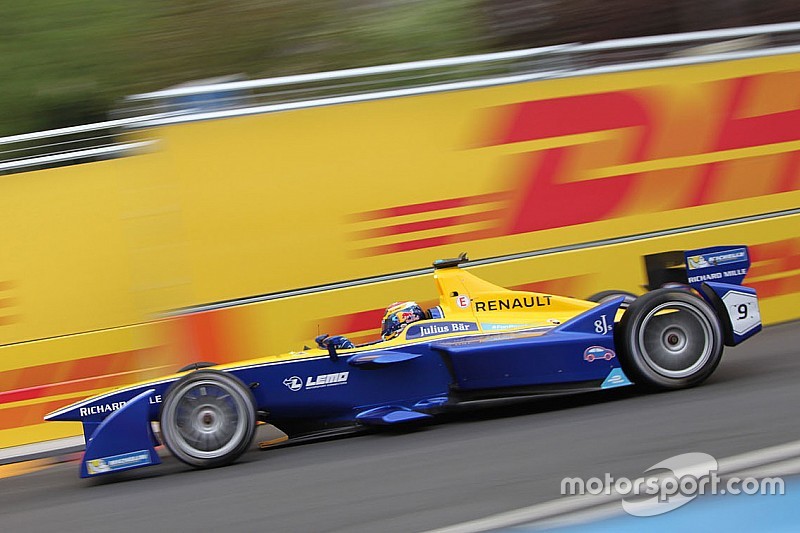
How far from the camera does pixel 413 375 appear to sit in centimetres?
651

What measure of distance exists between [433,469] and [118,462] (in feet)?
6.74

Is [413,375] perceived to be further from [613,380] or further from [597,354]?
[613,380]

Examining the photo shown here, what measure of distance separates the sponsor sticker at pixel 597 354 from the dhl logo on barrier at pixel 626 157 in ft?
9.22

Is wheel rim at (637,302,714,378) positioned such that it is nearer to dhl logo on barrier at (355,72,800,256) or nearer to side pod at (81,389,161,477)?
dhl logo on barrier at (355,72,800,256)

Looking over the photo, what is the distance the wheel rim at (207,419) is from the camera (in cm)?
620

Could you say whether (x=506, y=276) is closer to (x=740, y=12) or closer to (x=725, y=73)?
(x=725, y=73)

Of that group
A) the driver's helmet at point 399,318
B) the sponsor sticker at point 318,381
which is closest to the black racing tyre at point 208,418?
the sponsor sticker at point 318,381

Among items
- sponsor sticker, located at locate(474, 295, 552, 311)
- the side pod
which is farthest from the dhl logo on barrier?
the side pod

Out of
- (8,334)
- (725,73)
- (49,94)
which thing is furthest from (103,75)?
(725,73)

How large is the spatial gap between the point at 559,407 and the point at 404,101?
3686 millimetres

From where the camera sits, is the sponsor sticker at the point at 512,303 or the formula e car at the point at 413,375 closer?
the formula e car at the point at 413,375

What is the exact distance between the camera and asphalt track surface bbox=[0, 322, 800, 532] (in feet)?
16.0

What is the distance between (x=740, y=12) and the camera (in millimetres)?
16312

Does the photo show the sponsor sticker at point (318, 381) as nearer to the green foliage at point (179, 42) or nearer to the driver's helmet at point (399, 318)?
the driver's helmet at point (399, 318)
